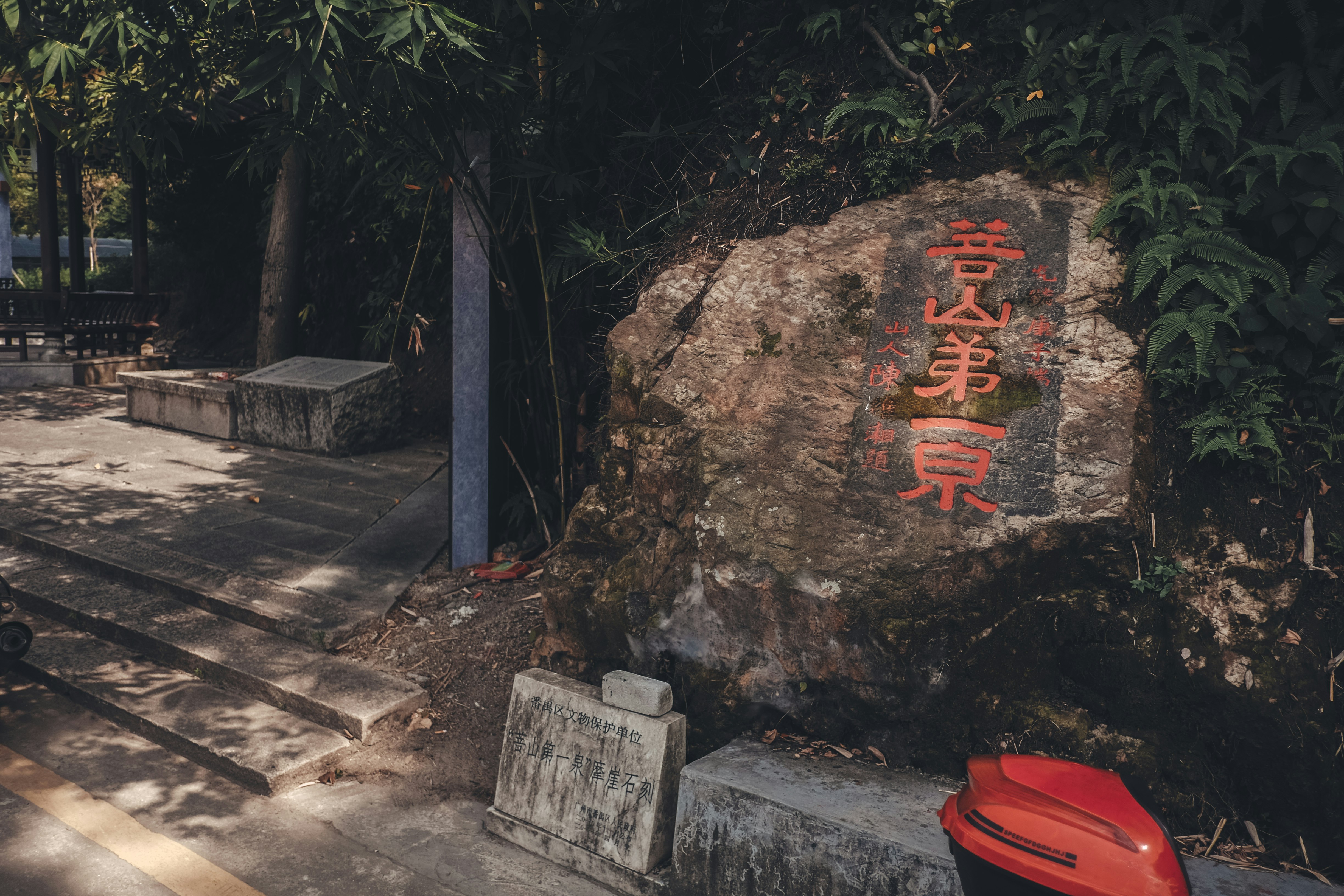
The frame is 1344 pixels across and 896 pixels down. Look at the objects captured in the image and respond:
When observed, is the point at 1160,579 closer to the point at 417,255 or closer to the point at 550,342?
the point at 550,342

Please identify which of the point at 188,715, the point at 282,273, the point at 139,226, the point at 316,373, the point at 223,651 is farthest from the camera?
the point at 139,226

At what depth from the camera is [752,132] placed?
4430 millimetres

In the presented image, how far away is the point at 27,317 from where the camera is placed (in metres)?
12.9

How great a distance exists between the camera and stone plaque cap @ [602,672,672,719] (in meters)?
3.33

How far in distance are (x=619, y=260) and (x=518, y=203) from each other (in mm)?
922

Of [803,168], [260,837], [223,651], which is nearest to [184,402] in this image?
[223,651]

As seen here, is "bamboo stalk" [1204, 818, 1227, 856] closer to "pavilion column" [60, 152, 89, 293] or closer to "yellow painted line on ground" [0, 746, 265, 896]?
"yellow painted line on ground" [0, 746, 265, 896]

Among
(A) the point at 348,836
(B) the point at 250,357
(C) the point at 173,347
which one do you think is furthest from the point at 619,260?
(C) the point at 173,347

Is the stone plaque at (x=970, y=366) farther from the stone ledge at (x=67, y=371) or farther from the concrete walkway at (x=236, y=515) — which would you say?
the stone ledge at (x=67, y=371)

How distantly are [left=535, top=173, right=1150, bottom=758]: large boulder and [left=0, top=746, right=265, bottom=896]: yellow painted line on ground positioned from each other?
1540 mm

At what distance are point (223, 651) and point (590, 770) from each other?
248cm

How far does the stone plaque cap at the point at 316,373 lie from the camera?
8.63 metres

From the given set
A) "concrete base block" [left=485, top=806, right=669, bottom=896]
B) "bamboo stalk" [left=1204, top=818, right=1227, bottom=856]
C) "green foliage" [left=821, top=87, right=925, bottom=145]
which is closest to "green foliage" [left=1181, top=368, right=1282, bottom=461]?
"bamboo stalk" [left=1204, top=818, right=1227, bottom=856]

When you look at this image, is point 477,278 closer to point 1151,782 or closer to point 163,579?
point 163,579
